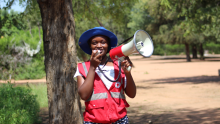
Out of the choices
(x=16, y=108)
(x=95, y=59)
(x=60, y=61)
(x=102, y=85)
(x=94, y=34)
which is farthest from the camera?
(x=16, y=108)

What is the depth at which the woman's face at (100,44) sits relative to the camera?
2.37 meters

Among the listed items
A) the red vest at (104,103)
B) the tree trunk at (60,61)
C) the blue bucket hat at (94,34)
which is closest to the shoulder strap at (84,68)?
the red vest at (104,103)

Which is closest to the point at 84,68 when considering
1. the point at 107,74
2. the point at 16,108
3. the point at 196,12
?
the point at 107,74

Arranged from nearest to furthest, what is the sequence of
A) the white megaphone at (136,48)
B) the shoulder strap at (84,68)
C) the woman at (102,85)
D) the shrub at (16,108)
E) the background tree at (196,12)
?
the white megaphone at (136,48), the woman at (102,85), the shoulder strap at (84,68), the shrub at (16,108), the background tree at (196,12)

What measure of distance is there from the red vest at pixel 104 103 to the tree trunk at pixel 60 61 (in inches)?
60.3

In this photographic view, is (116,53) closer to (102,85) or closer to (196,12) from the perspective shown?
(102,85)

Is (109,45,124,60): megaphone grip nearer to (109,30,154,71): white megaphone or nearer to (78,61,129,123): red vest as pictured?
(109,30,154,71): white megaphone

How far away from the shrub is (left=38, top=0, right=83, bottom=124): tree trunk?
3.50 feet

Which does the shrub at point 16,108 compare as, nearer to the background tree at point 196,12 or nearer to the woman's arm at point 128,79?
the woman's arm at point 128,79

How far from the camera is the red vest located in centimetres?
223

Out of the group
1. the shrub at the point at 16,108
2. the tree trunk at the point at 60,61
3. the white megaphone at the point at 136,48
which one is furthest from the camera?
the shrub at the point at 16,108

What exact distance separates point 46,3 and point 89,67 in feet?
6.40

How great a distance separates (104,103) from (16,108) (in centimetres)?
359

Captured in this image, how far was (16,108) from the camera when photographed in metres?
5.28
